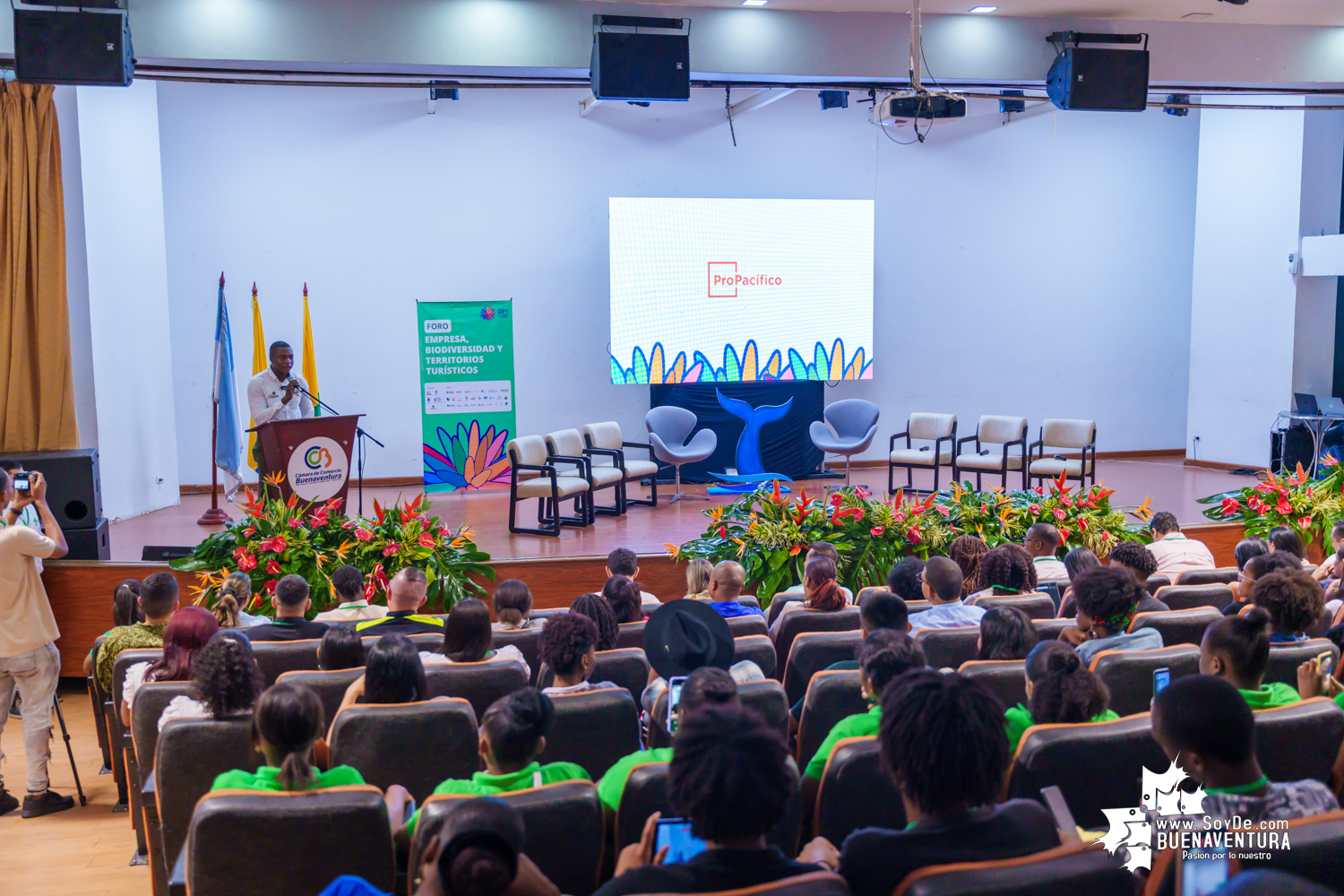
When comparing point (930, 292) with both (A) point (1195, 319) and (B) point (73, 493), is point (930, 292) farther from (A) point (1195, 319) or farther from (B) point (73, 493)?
(B) point (73, 493)

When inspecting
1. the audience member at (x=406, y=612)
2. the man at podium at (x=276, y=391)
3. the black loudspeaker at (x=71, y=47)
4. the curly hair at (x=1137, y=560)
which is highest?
the black loudspeaker at (x=71, y=47)

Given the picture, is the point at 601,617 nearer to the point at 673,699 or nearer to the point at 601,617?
the point at 601,617

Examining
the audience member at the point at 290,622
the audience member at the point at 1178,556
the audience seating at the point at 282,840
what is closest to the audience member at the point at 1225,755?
the audience seating at the point at 282,840

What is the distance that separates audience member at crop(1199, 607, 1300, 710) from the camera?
2.60 m

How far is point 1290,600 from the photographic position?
327 centimetres

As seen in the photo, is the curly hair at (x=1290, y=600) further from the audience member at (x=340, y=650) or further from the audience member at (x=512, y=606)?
the audience member at (x=340, y=650)

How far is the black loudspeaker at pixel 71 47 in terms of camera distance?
227 inches

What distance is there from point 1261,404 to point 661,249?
6.67m

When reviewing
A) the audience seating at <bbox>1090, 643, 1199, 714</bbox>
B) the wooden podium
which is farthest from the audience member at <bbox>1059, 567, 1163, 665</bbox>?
the wooden podium

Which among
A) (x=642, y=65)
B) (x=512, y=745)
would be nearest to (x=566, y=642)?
(x=512, y=745)

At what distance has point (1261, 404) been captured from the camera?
1106 cm

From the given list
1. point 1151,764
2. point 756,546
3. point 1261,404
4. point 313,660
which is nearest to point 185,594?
point 313,660

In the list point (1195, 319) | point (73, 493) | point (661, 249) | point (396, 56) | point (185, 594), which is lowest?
point (185, 594)

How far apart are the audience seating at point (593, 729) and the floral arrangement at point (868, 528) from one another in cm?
292
